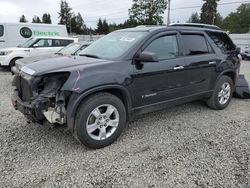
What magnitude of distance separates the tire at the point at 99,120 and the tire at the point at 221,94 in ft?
7.78

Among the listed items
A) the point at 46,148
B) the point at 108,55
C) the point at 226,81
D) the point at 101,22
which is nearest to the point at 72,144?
the point at 46,148

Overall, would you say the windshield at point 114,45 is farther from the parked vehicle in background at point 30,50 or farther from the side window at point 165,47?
the parked vehicle in background at point 30,50

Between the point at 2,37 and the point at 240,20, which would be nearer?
the point at 2,37

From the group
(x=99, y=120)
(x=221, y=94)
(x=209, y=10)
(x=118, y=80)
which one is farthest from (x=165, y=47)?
(x=209, y=10)

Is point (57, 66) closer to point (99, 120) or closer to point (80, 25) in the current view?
point (99, 120)

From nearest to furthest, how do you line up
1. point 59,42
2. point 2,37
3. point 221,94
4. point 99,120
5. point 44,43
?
1. point 99,120
2. point 221,94
3. point 44,43
4. point 59,42
5. point 2,37

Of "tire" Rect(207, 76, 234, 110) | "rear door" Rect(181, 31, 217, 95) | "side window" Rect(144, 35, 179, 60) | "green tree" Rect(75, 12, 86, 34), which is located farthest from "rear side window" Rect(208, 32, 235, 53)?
"green tree" Rect(75, 12, 86, 34)

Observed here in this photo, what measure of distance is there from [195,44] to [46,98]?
9.58 feet

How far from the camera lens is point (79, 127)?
10.4 ft

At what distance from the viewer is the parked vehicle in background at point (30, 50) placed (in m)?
10.1

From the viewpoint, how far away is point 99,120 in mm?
3389

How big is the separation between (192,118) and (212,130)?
1.99 ft

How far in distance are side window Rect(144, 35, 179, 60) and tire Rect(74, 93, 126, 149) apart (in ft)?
3.52

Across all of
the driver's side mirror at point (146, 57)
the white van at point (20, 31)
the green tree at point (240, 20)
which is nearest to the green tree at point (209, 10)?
the green tree at point (240, 20)
